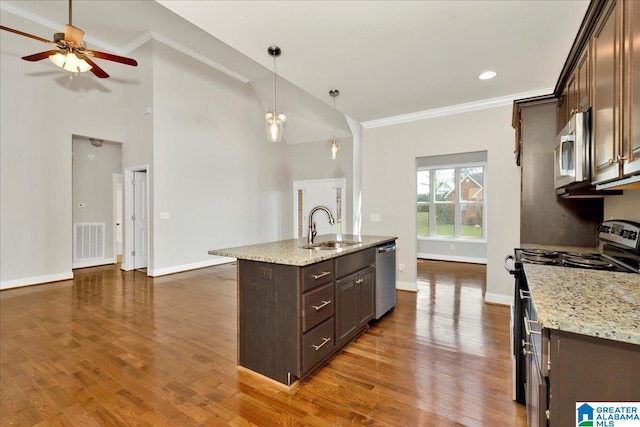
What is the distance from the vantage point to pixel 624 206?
1983 mm

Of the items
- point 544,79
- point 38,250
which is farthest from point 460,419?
point 38,250

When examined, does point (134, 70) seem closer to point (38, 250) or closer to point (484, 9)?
point (38, 250)

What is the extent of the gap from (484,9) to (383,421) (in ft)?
9.24

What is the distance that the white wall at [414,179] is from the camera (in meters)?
3.83

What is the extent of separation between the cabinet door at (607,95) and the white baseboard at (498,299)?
9.15 ft

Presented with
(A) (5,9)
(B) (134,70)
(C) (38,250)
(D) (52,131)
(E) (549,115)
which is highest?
(A) (5,9)

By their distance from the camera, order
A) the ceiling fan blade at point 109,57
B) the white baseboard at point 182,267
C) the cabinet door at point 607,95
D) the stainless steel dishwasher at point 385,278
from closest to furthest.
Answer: the cabinet door at point 607,95 → the stainless steel dishwasher at point 385,278 → the ceiling fan blade at point 109,57 → the white baseboard at point 182,267

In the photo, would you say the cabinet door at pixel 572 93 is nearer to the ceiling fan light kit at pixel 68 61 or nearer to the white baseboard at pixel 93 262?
the ceiling fan light kit at pixel 68 61

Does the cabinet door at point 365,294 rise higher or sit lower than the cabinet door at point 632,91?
lower

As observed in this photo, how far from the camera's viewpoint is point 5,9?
4402mm

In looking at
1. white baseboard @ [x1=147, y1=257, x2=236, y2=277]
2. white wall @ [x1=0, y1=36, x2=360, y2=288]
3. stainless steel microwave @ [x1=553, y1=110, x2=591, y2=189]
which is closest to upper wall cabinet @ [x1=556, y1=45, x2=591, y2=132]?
stainless steel microwave @ [x1=553, y1=110, x2=591, y2=189]

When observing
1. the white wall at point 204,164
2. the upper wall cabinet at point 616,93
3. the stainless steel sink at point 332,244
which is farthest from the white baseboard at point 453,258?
the upper wall cabinet at point 616,93

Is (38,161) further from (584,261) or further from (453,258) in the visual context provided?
(453,258)

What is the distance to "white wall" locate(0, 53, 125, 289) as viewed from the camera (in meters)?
4.54
